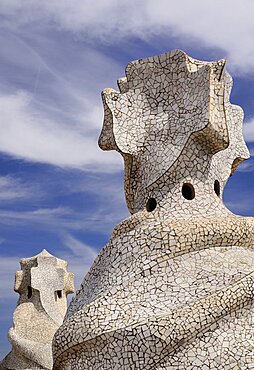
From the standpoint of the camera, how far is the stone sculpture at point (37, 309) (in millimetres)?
15141

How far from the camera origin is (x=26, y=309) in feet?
52.9

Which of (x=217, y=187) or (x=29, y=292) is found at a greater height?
(x=29, y=292)

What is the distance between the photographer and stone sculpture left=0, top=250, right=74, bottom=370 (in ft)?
49.7

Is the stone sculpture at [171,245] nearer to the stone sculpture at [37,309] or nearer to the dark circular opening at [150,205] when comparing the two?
the dark circular opening at [150,205]

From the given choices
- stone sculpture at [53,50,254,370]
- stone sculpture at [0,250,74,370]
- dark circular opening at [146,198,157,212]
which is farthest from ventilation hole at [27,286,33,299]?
dark circular opening at [146,198,157,212]

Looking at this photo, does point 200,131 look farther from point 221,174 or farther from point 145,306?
point 145,306

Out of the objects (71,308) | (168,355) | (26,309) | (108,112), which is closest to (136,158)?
(108,112)

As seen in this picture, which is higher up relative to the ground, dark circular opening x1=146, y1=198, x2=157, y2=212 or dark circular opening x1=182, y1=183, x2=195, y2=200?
dark circular opening x1=182, y1=183, x2=195, y2=200

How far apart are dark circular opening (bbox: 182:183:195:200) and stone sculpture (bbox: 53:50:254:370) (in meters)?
0.01

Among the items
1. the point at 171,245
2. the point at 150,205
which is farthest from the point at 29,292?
the point at 171,245

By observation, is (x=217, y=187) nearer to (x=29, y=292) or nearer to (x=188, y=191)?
(x=188, y=191)

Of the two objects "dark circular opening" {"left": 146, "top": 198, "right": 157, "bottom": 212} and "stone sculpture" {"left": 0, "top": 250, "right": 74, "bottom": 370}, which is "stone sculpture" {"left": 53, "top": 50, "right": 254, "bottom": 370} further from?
"stone sculpture" {"left": 0, "top": 250, "right": 74, "bottom": 370}

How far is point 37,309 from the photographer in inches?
634

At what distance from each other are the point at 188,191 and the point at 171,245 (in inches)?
47.1
